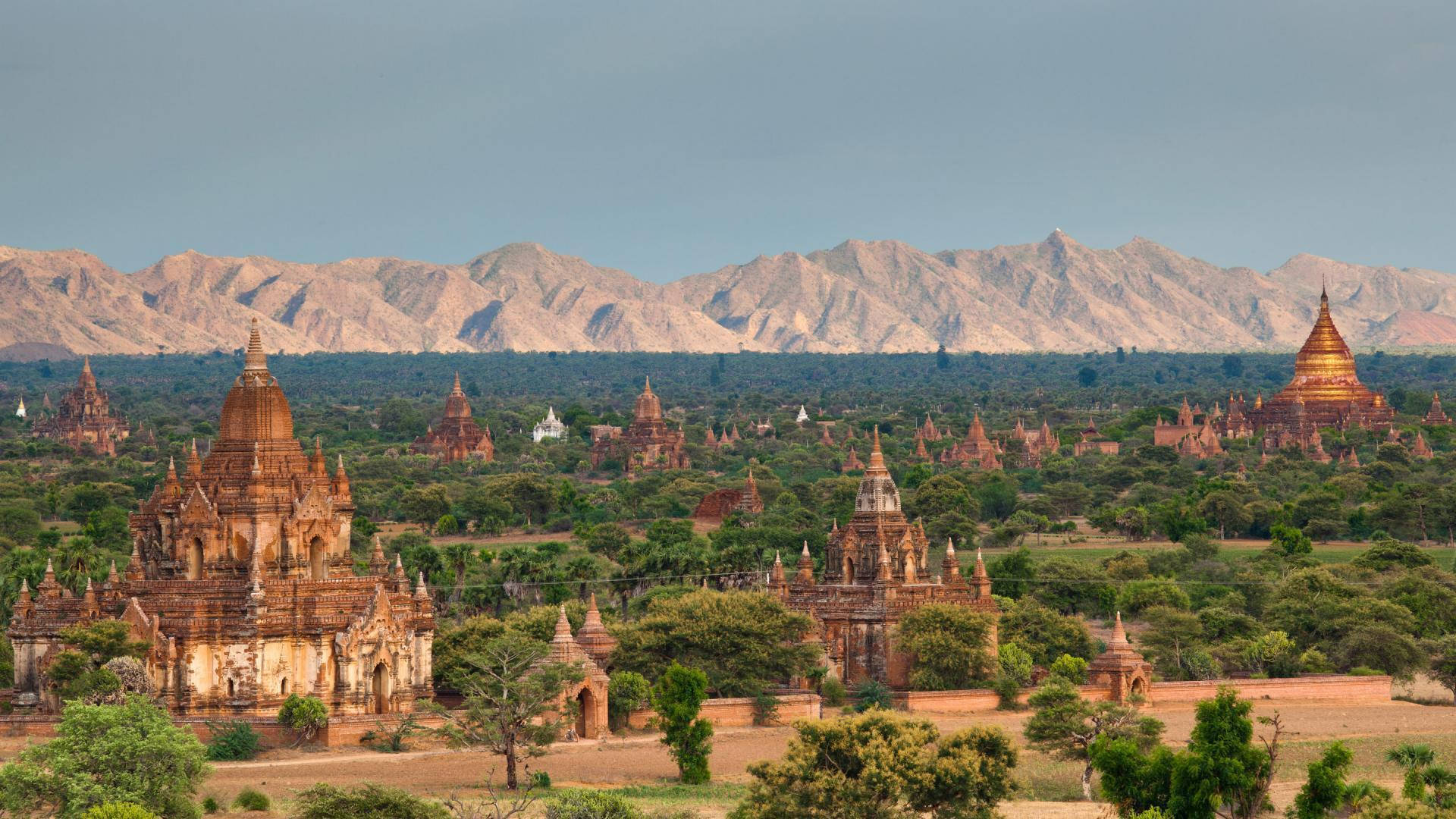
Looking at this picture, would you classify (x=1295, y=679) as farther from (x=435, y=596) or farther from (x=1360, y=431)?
(x=1360, y=431)

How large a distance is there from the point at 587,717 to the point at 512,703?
5.09 meters

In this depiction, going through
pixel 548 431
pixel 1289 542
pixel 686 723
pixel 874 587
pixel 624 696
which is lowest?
pixel 686 723

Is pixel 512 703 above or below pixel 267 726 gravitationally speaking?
above

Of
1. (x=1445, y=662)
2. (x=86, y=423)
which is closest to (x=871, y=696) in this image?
(x=1445, y=662)

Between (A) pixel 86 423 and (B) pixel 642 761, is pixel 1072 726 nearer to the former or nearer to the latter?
(B) pixel 642 761

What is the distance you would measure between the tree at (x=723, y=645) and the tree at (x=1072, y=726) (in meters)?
8.61

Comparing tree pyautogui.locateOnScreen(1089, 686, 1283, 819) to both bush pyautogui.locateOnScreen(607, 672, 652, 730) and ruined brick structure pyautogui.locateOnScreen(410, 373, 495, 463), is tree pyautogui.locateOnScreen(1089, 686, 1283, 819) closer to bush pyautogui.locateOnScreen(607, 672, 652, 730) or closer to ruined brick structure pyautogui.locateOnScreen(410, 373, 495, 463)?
bush pyautogui.locateOnScreen(607, 672, 652, 730)

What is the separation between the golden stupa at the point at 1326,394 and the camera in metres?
158

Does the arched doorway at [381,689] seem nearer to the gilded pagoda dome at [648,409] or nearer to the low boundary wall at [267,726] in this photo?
the low boundary wall at [267,726]

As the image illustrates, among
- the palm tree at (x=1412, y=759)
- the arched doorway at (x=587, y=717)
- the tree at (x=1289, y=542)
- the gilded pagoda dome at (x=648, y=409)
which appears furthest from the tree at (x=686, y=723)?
the gilded pagoda dome at (x=648, y=409)

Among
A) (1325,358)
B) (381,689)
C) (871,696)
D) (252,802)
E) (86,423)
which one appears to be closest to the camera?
(252,802)

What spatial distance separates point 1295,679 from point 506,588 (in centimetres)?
2602

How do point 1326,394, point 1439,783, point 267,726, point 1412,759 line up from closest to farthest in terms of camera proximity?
1. point 1439,783
2. point 1412,759
3. point 267,726
4. point 1326,394

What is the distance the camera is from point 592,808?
40.3 metres
